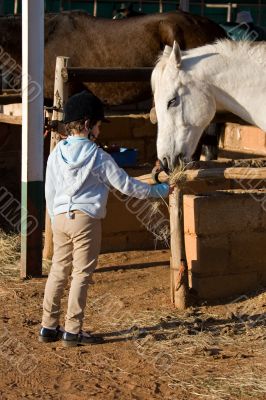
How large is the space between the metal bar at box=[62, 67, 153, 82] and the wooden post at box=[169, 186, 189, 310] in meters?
1.51

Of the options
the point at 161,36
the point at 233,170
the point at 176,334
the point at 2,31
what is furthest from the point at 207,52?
the point at 2,31

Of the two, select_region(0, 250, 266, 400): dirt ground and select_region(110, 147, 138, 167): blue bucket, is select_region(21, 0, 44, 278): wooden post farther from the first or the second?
select_region(110, 147, 138, 167): blue bucket

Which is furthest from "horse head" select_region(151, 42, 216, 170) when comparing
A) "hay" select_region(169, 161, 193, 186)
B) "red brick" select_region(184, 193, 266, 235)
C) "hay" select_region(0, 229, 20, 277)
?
"hay" select_region(0, 229, 20, 277)

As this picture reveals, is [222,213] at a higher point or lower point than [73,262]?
higher

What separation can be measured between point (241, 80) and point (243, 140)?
370 centimetres

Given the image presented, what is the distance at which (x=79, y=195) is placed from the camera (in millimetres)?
4285

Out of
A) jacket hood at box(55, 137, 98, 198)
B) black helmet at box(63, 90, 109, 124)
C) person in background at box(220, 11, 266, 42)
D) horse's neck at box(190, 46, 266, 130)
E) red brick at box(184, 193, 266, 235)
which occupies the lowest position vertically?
red brick at box(184, 193, 266, 235)

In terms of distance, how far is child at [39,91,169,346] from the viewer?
13.9ft

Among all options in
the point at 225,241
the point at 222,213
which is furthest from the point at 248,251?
the point at 222,213

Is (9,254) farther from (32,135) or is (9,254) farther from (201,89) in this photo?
(201,89)

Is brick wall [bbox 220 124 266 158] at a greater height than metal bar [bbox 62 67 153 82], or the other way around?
metal bar [bbox 62 67 153 82]

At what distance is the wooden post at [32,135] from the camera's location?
18.1 feet

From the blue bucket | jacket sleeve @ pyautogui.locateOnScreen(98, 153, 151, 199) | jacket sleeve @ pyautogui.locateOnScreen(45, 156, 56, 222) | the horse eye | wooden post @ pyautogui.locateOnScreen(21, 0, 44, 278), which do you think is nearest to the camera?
jacket sleeve @ pyautogui.locateOnScreen(98, 153, 151, 199)

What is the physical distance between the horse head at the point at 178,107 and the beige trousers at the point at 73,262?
97cm
